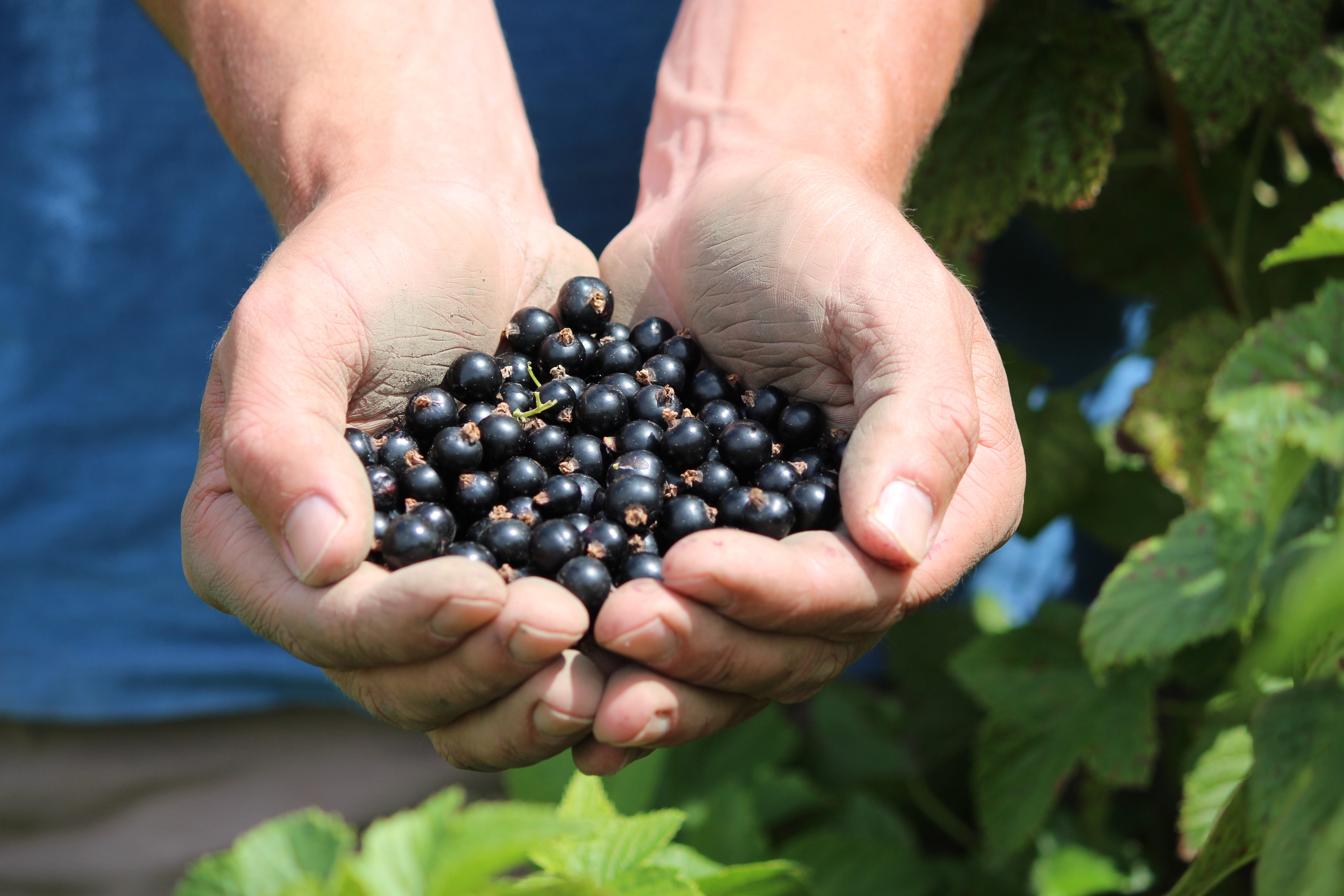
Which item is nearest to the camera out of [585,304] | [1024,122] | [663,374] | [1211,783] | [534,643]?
[534,643]

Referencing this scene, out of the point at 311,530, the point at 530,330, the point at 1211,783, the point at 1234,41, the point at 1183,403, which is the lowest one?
the point at 1211,783

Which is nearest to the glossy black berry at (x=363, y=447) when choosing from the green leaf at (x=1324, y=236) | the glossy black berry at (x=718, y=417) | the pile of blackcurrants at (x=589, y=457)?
the pile of blackcurrants at (x=589, y=457)

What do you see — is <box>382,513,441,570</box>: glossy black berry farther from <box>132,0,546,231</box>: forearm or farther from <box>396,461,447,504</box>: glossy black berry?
<box>132,0,546,231</box>: forearm

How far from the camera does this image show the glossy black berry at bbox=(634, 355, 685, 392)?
193 cm

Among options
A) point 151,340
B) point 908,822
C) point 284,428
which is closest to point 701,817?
point 908,822

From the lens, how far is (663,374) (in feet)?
6.32

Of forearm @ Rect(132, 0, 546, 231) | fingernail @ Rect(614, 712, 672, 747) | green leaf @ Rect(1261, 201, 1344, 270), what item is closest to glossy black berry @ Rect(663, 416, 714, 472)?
fingernail @ Rect(614, 712, 672, 747)

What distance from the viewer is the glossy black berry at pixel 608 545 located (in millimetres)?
1537

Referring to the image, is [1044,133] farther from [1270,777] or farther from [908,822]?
[908,822]

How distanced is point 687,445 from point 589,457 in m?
0.20


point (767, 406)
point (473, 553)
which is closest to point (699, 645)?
point (473, 553)

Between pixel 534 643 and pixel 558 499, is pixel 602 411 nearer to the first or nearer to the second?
pixel 558 499

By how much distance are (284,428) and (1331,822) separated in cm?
128

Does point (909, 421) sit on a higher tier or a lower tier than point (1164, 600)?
higher
